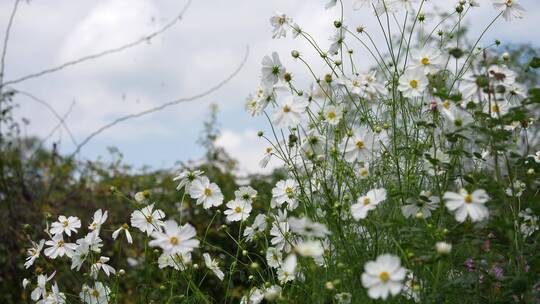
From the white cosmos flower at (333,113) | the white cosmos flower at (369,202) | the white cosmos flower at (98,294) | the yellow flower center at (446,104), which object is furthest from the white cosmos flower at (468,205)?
the white cosmos flower at (98,294)

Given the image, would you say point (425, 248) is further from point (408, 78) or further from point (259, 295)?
point (259, 295)

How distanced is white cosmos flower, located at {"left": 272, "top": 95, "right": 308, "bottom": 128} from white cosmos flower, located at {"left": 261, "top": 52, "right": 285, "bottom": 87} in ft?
0.78

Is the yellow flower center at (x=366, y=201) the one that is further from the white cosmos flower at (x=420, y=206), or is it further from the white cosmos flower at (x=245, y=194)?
the white cosmos flower at (x=245, y=194)

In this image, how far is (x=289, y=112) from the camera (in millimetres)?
1900

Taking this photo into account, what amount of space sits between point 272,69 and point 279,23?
0.31m

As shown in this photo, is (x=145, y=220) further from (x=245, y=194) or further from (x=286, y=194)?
(x=286, y=194)

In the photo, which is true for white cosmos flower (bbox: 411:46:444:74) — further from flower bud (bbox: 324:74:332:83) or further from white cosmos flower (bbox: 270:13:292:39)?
white cosmos flower (bbox: 270:13:292:39)

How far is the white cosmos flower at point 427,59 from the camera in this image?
1936mm

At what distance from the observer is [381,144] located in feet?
7.24

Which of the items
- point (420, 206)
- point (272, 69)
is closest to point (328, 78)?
point (272, 69)

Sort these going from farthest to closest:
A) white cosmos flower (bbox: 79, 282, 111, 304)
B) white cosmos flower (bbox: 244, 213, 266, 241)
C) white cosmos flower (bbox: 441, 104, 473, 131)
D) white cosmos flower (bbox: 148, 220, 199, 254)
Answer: white cosmos flower (bbox: 79, 282, 111, 304), white cosmos flower (bbox: 244, 213, 266, 241), white cosmos flower (bbox: 441, 104, 473, 131), white cosmos flower (bbox: 148, 220, 199, 254)

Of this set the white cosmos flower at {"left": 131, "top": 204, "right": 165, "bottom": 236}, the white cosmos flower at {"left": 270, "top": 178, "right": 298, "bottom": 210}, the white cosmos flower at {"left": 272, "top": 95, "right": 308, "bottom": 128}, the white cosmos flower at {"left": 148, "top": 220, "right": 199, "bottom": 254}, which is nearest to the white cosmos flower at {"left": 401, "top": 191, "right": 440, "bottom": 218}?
the white cosmos flower at {"left": 272, "top": 95, "right": 308, "bottom": 128}

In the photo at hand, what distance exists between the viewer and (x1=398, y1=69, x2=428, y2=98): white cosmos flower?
1.85 metres

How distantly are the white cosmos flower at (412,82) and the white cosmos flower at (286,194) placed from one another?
1.77 feet
